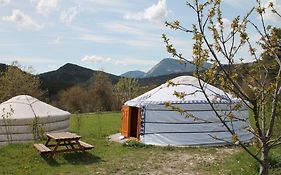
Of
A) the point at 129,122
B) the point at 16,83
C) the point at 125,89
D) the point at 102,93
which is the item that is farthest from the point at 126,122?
the point at 125,89

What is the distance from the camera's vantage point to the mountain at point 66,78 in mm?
29350

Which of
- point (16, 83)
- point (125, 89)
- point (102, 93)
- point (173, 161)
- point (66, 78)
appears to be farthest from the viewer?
point (66, 78)

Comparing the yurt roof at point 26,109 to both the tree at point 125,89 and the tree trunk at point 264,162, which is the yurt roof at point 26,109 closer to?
the tree trunk at point 264,162

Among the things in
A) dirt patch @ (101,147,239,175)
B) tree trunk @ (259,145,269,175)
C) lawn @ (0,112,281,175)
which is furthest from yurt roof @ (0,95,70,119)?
tree trunk @ (259,145,269,175)

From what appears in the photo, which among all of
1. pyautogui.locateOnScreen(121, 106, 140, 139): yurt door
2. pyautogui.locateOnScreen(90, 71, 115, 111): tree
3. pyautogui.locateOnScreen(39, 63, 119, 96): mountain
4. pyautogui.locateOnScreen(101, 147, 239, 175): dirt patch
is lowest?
pyautogui.locateOnScreen(101, 147, 239, 175): dirt patch

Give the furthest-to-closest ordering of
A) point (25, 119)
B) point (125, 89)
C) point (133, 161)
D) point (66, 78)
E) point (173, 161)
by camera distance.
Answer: point (66, 78)
point (125, 89)
point (25, 119)
point (173, 161)
point (133, 161)

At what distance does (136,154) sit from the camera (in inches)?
333

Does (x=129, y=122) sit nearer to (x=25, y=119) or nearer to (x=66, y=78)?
(x=25, y=119)

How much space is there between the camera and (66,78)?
34.8m

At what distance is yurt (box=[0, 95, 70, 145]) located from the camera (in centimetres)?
1062

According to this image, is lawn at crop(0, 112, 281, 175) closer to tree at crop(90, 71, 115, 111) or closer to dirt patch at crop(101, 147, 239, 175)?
dirt patch at crop(101, 147, 239, 175)

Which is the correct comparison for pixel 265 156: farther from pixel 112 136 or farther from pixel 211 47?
pixel 112 136

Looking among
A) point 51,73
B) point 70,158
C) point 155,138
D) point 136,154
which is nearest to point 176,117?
point 155,138

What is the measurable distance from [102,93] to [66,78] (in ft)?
29.0
